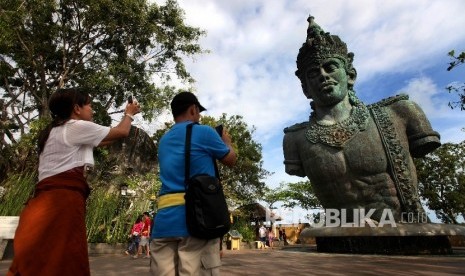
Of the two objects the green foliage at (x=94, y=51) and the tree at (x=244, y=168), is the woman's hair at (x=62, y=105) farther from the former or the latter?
the tree at (x=244, y=168)

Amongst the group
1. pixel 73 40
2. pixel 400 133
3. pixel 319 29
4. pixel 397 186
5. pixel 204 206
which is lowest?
pixel 204 206

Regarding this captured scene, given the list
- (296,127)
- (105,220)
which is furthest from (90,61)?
(296,127)

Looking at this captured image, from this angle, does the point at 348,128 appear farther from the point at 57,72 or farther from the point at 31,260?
the point at 57,72

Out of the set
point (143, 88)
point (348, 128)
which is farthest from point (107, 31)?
point (348, 128)

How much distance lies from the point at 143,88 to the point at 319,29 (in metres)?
9.98

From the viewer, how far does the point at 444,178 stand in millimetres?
22969

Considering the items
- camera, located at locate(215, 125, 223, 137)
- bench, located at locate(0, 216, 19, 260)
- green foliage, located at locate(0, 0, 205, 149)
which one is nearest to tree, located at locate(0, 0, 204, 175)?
green foliage, located at locate(0, 0, 205, 149)

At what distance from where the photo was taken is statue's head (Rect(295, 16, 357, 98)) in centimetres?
724

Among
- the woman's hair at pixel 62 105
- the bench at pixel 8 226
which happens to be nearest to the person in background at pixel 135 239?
the bench at pixel 8 226

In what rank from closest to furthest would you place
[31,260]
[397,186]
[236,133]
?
[31,260], [397,186], [236,133]

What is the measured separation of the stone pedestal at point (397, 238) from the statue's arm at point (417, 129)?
145 centimetres

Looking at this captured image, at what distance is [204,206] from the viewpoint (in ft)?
6.68

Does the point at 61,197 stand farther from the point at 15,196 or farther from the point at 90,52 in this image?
the point at 90,52

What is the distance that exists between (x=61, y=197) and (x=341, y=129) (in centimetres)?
563
